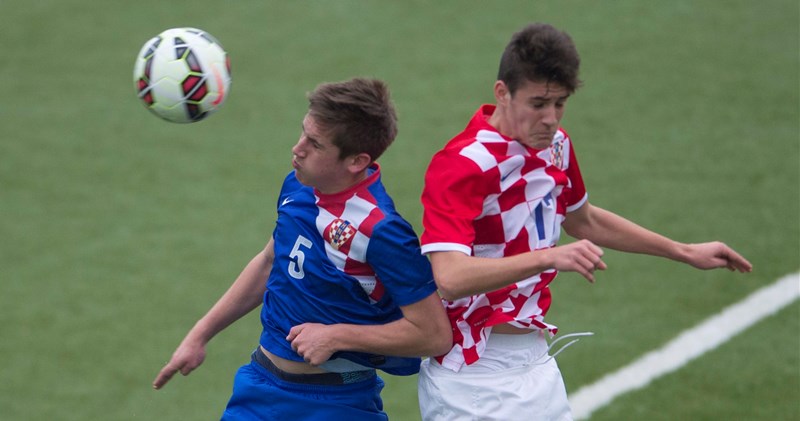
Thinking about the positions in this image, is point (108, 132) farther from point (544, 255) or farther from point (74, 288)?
point (544, 255)

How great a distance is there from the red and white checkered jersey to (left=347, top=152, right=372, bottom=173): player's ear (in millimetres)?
255

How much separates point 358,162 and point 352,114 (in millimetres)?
177

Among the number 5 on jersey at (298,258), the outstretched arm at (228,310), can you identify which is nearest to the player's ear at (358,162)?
the number 5 on jersey at (298,258)

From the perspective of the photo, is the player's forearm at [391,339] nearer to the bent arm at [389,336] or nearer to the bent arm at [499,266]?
the bent arm at [389,336]

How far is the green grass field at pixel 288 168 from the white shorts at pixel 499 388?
2.42 m

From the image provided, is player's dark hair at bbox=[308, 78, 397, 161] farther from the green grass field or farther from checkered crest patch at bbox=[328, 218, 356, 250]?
the green grass field

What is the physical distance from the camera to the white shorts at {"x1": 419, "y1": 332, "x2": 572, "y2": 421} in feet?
13.6

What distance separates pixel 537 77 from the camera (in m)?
3.90

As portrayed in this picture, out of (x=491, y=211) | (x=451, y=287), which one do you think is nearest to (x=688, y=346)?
(x=491, y=211)

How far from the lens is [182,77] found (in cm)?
523

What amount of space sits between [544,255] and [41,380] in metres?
4.42

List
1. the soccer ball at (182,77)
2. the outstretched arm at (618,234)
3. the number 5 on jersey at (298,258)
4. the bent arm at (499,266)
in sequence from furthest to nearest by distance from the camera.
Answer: the soccer ball at (182,77) → the outstretched arm at (618,234) → the number 5 on jersey at (298,258) → the bent arm at (499,266)

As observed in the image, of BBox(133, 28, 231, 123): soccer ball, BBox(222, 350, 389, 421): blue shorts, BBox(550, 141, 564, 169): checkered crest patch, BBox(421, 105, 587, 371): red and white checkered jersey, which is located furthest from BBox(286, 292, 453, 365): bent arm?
BBox(133, 28, 231, 123): soccer ball

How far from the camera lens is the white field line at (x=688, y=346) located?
264 inches
